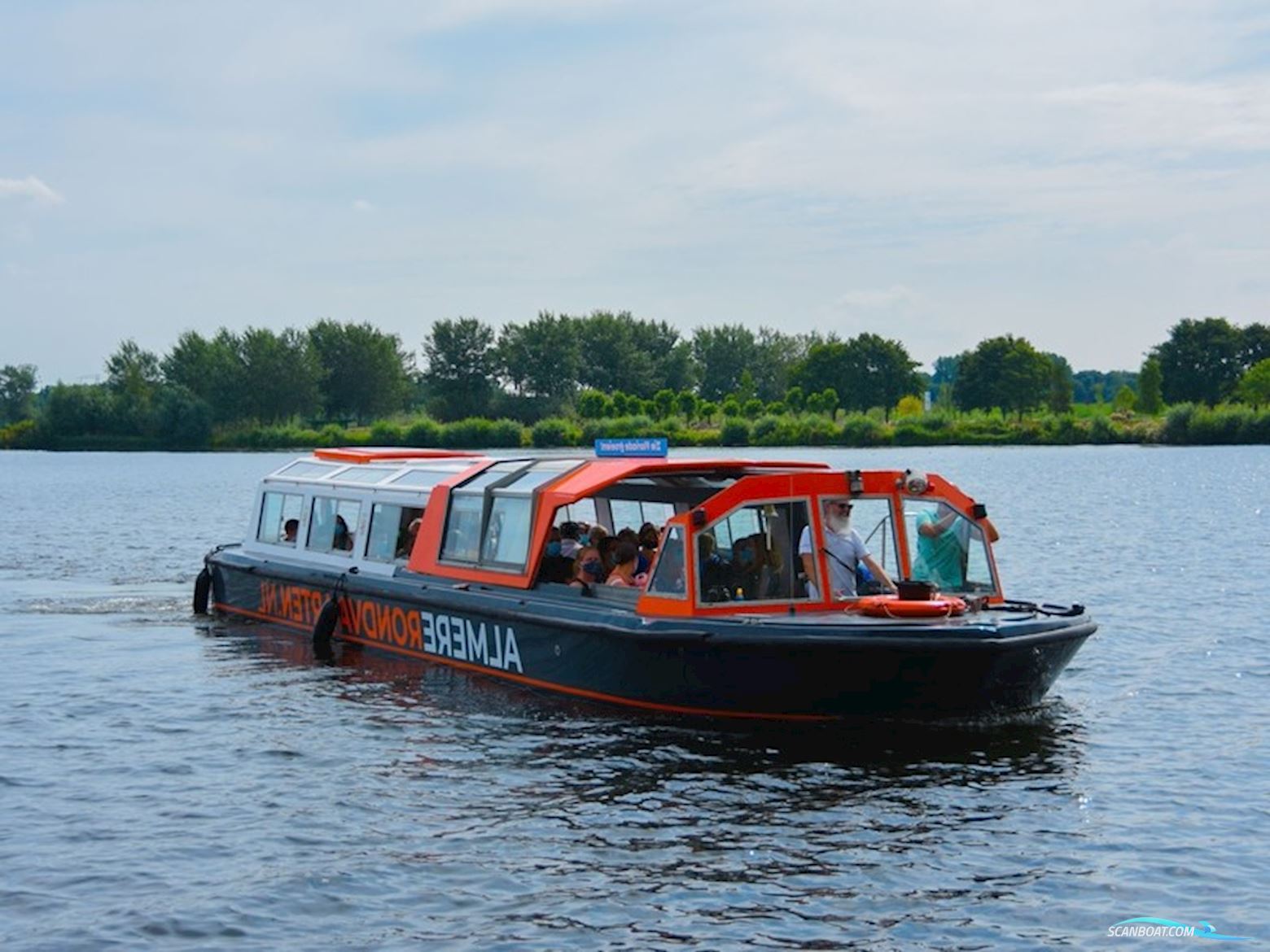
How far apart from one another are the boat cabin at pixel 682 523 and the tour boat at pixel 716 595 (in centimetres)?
3

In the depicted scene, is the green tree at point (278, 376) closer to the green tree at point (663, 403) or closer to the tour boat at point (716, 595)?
the green tree at point (663, 403)

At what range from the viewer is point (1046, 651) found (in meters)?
17.2

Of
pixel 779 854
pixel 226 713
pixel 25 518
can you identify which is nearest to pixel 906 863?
pixel 779 854

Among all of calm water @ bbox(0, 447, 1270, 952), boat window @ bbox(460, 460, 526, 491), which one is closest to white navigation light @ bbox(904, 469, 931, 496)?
calm water @ bbox(0, 447, 1270, 952)

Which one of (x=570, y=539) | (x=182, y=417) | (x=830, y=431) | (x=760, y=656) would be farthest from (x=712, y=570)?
(x=182, y=417)

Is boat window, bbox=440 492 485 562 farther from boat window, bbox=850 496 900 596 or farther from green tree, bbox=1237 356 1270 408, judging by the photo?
green tree, bbox=1237 356 1270 408

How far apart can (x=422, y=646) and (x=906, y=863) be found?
9.82m

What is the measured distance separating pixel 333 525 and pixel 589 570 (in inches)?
275

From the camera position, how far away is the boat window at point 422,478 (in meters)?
23.1

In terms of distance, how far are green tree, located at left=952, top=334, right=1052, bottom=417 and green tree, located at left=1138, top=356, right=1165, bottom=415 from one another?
8217 mm

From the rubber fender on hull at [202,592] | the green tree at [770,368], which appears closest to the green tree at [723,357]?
the green tree at [770,368]

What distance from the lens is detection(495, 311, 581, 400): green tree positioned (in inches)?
5728

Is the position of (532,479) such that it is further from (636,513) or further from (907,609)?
(907,609)

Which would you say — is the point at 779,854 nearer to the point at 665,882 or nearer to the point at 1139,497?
the point at 665,882
